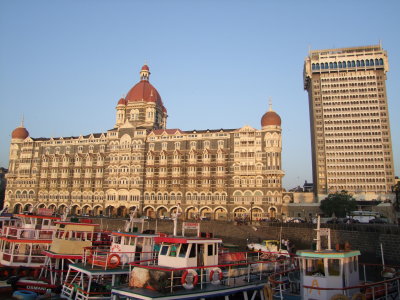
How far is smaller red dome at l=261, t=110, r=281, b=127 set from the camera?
Answer: 7081 centimetres

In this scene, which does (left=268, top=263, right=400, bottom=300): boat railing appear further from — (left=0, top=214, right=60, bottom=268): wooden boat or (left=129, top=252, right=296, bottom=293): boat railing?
(left=0, top=214, right=60, bottom=268): wooden boat

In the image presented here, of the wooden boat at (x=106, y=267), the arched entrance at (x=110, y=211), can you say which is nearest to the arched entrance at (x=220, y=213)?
the arched entrance at (x=110, y=211)

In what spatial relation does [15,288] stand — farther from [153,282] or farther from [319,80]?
[319,80]

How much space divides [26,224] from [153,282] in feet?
62.5

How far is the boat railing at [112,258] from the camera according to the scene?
2219cm

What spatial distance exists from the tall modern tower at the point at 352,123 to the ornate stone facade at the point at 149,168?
137 feet

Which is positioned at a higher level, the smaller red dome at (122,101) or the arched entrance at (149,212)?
→ the smaller red dome at (122,101)

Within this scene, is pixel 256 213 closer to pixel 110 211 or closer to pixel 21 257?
pixel 110 211

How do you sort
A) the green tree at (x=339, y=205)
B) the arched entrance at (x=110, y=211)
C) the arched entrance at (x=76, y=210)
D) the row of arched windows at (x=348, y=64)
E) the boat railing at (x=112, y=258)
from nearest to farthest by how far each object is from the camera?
1. the boat railing at (x=112, y=258)
2. the green tree at (x=339, y=205)
3. the arched entrance at (x=110, y=211)
4. the arched entrance at (x=76, y=210)
5. the row of arched windows at (x=348, y=64)

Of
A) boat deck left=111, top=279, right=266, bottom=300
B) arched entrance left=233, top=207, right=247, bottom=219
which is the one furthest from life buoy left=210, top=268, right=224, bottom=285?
arched entrance left=233, top=207, right=247, bottom=219

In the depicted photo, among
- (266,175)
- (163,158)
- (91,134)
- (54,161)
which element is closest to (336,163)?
(266,175)

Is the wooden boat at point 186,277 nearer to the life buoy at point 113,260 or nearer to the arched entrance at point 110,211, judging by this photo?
the life buoy at point 113,260

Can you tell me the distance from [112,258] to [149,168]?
55.1 metres

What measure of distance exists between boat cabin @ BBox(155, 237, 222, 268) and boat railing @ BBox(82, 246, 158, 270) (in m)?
4.54
